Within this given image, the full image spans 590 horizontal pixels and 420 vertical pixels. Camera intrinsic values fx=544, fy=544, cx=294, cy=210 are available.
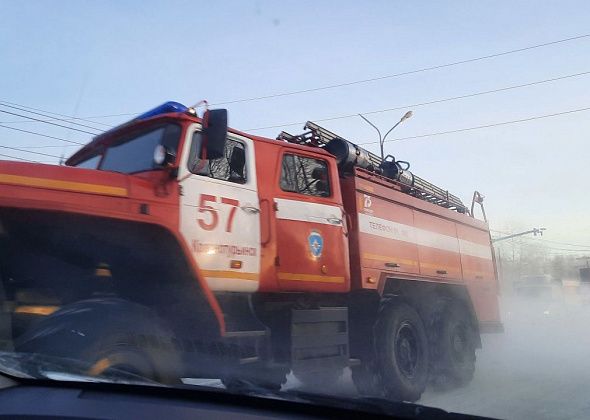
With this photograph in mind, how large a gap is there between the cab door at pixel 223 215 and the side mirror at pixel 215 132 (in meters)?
0.23

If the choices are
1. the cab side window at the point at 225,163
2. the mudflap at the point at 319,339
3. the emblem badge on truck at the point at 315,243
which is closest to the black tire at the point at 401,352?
the mudflap at the point at 319,339

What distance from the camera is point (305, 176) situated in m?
6.19

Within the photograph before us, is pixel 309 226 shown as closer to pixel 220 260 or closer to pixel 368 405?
pixel 220 260

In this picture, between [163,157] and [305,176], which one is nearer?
[163,157]

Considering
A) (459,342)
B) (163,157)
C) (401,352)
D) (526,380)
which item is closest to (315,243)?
(163,157)

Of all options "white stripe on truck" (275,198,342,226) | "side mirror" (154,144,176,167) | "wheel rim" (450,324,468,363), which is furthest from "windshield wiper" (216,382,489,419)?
"wheel rim" (450,324,468,363)

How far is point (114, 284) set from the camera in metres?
4.45

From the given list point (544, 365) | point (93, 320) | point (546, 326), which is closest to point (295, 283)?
point (93, 320)

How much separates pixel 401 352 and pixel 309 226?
8.07ft

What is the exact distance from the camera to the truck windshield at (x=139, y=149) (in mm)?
4906

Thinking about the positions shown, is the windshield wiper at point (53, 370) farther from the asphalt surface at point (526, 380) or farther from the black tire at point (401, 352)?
the black tire at point (401, 352)

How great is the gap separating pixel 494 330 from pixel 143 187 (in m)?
7.72

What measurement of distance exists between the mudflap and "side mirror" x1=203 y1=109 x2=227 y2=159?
6.23ft

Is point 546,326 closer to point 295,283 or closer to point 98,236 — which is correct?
point 295,283
